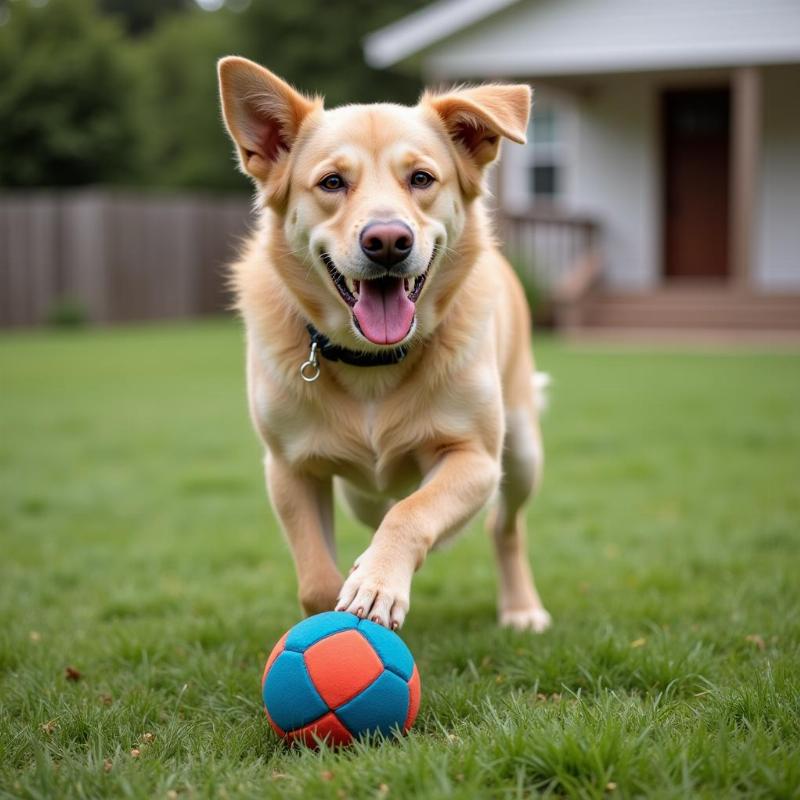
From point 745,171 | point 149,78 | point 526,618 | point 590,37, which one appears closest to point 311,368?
point 526,618

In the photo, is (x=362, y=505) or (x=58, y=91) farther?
(x=58, y=91)

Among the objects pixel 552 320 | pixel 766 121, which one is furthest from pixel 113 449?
pixel 766 121

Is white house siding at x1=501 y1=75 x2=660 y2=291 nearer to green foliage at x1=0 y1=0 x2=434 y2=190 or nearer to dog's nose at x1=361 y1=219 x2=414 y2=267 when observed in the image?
green foliage at x1=0 y1=0 x2=434 y2=190

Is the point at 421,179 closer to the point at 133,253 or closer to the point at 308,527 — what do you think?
the point at 308,527

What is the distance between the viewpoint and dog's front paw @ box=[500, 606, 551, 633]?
4.40 m

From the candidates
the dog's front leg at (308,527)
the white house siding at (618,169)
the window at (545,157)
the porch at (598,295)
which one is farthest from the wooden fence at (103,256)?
the dog's front leg at (308,527)

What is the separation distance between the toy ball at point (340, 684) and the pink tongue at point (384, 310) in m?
0.93

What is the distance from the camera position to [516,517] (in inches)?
188

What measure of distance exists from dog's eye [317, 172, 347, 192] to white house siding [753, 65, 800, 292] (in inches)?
654

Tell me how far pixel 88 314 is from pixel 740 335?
13649 millimetres

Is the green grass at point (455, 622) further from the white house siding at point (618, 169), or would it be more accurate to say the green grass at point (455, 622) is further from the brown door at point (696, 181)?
the brown door at point (696, 181)

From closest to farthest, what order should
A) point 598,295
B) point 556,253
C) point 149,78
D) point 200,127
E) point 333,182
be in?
point 333,182
point 598,295
point 556,253
point 149,78
point 200,127

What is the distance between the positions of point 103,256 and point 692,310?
12573 millimetres

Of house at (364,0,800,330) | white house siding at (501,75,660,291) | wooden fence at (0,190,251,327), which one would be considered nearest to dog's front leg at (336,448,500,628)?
house at (364,0,800,330)
